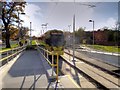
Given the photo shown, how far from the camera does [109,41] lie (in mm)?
68500

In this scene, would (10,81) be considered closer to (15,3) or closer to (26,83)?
(26,83)

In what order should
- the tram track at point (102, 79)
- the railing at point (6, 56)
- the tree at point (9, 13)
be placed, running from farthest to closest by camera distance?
the tree at point (9, 13) → the railing at point (6, 56) → the tram track at point (102, 79)

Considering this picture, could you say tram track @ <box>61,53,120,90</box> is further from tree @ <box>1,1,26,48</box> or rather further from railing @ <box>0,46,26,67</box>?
tree @ <box>1,1,26,48</box>

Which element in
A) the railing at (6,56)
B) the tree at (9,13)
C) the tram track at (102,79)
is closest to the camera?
the tram track at (102,79)

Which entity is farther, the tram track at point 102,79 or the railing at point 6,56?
the railing at point 6,56

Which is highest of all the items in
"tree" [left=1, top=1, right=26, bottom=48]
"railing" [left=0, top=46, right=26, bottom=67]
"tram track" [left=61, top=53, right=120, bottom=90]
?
"tree" [left=1, top=1, right=26, bottom=48]

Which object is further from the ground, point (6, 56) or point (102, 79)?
point (6, 56)

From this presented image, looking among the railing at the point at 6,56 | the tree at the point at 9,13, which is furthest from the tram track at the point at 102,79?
the tree at the point at 9,13

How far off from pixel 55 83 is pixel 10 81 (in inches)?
77.3

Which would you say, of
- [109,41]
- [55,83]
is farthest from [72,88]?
[109,41]

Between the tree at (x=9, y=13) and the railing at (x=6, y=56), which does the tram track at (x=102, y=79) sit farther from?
the tree at (x=9, y=13)

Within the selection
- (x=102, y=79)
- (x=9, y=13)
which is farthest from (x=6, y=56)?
(x=9, y=13)

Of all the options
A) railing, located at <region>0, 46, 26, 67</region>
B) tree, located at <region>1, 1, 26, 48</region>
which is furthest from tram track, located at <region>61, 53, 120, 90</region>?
tree, located at <region>1, 1, 26, 48</region>

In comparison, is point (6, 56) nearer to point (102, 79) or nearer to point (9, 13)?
point (102, 79)
